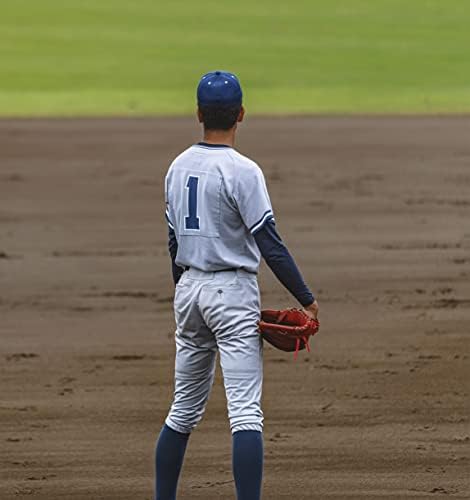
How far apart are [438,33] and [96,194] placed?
22.3 metres

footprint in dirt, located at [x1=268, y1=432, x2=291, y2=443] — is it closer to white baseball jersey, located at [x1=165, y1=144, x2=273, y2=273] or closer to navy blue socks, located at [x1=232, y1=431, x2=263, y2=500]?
navy blue socks, located at [x1=232, y1=431, x2=263, y2=500]

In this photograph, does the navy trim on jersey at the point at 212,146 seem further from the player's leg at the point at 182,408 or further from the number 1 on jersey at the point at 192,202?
the player's leg at the point at 182,408

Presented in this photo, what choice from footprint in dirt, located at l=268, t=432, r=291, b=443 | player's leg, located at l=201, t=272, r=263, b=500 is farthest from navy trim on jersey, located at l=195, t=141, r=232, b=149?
footprint in dirt, located at l=268, t=432, r=291, b=443

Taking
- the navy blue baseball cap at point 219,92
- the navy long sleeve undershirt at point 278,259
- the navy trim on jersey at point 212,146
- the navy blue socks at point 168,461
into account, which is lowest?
the navy blue socks at point 168,461

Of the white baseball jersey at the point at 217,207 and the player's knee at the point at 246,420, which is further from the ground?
the white baseball jersey at the point at 217,207

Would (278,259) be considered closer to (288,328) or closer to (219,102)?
(288,328)

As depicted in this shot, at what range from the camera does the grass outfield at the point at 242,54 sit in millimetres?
26672

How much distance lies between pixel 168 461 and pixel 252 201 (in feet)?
3.76

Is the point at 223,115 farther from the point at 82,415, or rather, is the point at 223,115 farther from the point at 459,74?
the point at 459,74

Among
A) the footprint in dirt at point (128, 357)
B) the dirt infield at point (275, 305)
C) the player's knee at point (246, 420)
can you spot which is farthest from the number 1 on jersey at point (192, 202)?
the footprint in dirt at point (128, 357)

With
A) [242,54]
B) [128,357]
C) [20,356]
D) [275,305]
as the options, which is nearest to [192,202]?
[128,357]

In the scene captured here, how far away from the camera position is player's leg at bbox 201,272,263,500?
5.49 metres

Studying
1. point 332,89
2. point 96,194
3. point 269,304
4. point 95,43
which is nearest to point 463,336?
→ point 269,304

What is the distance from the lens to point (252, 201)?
5.46m
